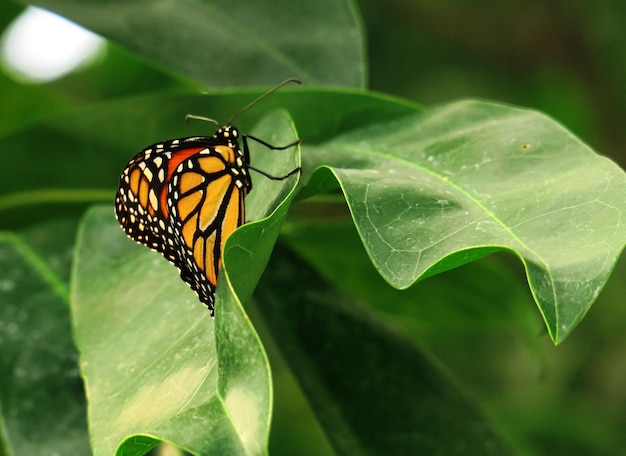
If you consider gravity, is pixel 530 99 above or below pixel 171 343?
below

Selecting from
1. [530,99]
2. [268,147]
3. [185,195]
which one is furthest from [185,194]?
[530,99]

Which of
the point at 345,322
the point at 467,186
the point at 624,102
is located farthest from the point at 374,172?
the point at 624,102

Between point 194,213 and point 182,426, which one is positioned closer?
point 182,426

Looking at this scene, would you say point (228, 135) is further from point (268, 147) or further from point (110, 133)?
point (110, 133)

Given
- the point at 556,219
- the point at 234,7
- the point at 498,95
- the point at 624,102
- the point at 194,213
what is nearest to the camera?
the point at 556,219

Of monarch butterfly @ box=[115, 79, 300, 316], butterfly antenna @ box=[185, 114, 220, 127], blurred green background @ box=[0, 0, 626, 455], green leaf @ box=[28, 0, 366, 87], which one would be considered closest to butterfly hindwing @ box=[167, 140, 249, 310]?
monarch butterfly @ box=[115, 79, 300, 316]

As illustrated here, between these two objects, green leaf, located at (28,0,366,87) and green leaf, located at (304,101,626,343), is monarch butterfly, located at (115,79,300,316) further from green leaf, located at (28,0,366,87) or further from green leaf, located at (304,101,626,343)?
green leaf, located at (28,0,366,87)

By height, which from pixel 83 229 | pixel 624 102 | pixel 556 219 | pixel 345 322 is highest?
pixel 83 229

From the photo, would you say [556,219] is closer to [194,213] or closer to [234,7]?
[194,213]
